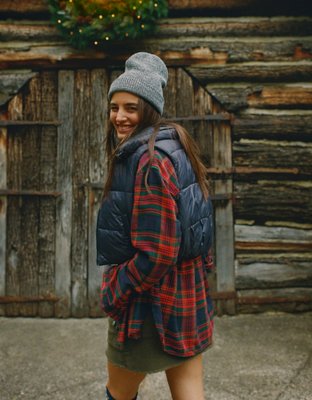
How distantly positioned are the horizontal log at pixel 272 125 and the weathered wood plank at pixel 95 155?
1.18m

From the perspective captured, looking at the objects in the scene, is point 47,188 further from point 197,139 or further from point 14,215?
point 197,139

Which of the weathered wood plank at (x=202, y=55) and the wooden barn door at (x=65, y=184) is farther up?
the weathered wood plank at (x=202, y=55)

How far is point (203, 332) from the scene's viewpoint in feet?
5.60

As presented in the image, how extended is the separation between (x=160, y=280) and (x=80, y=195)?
8.57 feet

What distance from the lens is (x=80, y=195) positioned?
4.12m

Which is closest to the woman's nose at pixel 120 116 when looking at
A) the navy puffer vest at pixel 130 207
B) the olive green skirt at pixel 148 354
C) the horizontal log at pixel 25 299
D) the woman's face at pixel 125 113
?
the woman's face at pixel 125 113

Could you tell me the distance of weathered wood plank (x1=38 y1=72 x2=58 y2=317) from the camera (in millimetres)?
4086

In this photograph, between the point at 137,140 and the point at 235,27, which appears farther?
the point at 235,27

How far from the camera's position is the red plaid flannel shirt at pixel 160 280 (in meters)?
1.53

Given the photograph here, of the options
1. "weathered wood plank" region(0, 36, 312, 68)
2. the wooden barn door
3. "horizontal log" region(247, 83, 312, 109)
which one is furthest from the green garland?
"horizontal log" region(247, 83, 312, 109)

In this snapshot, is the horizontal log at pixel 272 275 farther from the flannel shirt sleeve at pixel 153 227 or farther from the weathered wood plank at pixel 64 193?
the flannel shirt sleeve at pixel 153 227

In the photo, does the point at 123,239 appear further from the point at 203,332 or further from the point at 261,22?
the point at 261,22

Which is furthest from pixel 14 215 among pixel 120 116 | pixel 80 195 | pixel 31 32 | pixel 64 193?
pixel 120 116

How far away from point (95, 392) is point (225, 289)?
1.69m
